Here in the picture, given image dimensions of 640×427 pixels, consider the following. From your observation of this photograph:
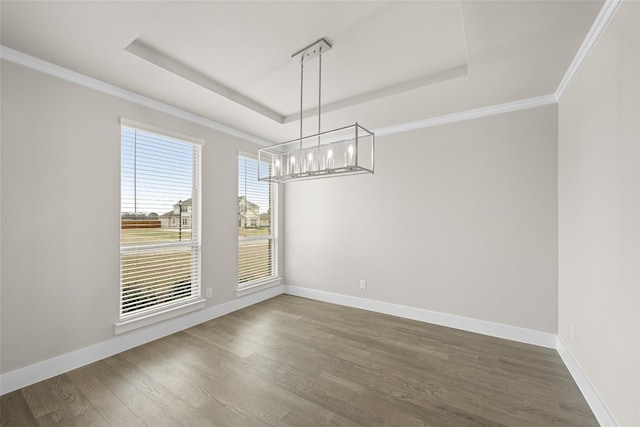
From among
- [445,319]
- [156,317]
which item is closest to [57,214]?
[156,317]

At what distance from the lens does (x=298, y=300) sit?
4430 millimetres

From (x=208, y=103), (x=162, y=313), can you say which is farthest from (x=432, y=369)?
(x=208, y=103)

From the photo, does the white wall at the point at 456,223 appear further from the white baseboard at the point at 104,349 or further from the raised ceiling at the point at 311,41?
the white baseboard at the point at 104,349

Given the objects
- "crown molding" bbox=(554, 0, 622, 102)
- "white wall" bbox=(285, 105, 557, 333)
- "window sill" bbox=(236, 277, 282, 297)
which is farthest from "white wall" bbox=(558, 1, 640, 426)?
"window sill" bbox=(236, 277, 282, 297)

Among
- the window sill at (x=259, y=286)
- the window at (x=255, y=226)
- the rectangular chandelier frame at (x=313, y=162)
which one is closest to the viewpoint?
the rectangular chandelier frame at (x=313, y=162)

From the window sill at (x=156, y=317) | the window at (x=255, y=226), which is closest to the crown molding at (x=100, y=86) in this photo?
the window at (x=255, y=226)

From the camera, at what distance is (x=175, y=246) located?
327cm

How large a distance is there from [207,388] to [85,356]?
4.30 ft

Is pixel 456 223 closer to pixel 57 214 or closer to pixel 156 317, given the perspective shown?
pixel 156 317

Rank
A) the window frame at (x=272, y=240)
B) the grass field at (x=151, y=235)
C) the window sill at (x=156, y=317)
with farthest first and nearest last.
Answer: the window frame at (x=272, y=240) → the grass field at (x=151, y=235) → the window sill at (x=156, y=317)

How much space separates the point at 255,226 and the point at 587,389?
4038 mm

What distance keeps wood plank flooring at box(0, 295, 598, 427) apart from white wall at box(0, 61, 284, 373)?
0.42m

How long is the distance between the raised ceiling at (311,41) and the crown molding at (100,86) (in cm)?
7

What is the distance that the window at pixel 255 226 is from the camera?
4.14 metres
